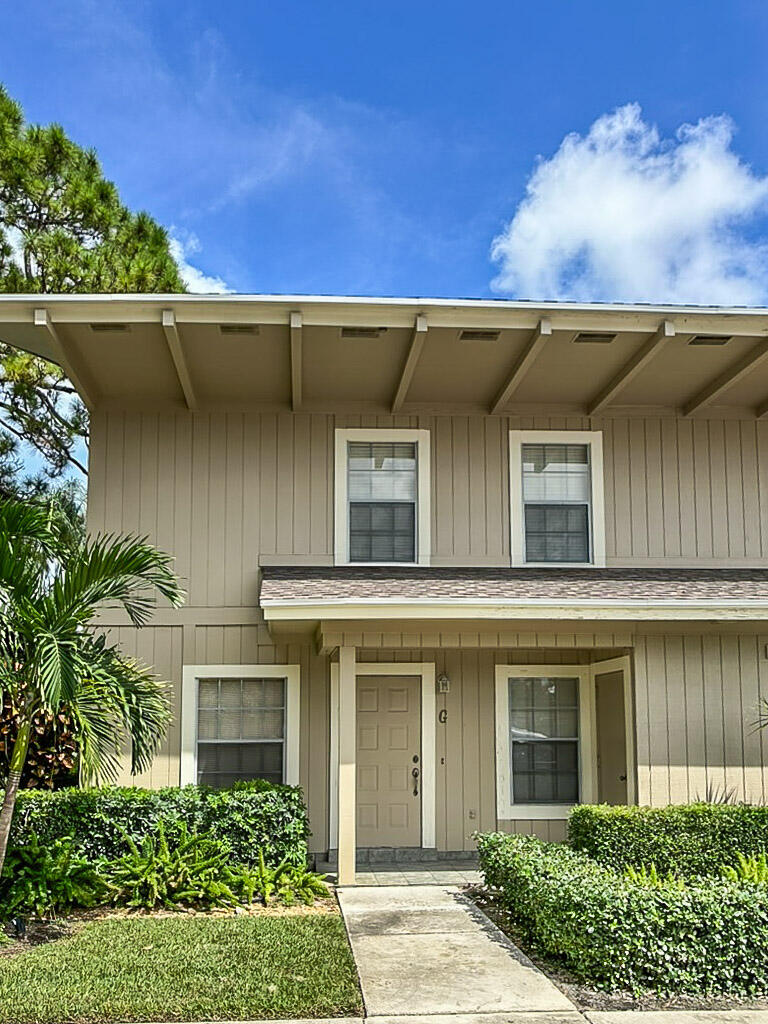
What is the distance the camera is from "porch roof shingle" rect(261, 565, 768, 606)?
1021cm

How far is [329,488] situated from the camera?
466 inches

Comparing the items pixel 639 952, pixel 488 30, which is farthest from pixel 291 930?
pixel 488 30

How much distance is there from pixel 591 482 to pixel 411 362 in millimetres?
2685

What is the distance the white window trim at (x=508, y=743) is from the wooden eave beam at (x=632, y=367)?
3.01 metres

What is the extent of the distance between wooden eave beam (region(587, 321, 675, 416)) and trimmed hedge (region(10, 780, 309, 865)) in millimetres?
5498

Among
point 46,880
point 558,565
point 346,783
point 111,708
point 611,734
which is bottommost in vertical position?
point 46,880

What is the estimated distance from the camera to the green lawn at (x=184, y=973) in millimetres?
6141

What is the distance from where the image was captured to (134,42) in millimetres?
15336

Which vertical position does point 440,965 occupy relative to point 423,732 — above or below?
below

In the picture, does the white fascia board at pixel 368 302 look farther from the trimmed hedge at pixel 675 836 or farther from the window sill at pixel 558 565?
the trimmed hedge at pixel 675 836

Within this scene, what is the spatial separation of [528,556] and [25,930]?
642cm

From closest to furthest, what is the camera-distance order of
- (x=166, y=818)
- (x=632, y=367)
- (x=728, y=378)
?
1. (x=166, y=818)
2. (x=632, y=367)
3. (x=728, y=378)

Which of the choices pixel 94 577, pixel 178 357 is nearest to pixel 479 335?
pixel 178 357

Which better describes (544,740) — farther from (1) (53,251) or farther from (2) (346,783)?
(1) (53,251)
